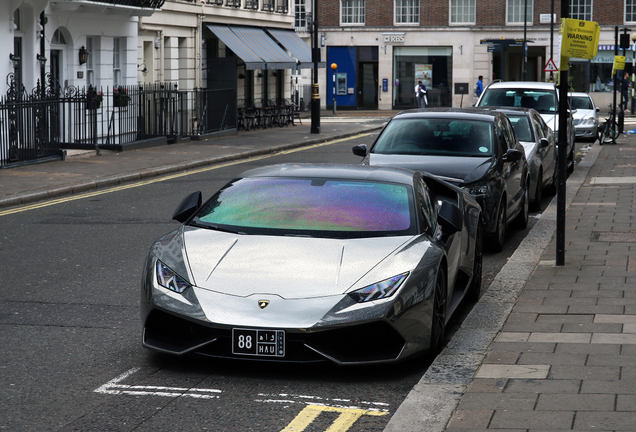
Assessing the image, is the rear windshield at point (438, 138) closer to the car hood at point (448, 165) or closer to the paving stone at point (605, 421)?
the car hood at point (448, 165)

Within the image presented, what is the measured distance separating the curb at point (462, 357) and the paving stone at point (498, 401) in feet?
0.21

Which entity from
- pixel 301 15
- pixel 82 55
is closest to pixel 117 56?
pixel 82 55

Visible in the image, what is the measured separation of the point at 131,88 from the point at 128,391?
834 inches

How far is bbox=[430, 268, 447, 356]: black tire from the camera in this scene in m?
6.25

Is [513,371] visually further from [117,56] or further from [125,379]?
[117,56]

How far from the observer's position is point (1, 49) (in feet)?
74.2

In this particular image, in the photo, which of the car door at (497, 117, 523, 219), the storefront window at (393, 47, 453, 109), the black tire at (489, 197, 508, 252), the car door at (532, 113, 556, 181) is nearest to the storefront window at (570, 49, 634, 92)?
the storefront window at (393, 47, 453, 109)

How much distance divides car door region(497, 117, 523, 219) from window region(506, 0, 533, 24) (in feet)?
158

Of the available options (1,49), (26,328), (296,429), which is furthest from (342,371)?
(1,49)

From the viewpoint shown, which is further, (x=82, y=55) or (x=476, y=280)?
(x=82, y=55)

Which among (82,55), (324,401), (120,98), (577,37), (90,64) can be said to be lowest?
(324,401)

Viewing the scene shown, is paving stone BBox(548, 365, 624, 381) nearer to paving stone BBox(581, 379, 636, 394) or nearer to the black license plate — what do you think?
paving stone BBox(581, 379, 636, 394)

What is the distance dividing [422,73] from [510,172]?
158 ft

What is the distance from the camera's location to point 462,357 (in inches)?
241
